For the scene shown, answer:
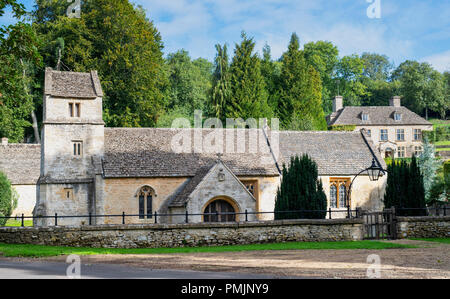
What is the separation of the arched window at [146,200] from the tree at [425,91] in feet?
267

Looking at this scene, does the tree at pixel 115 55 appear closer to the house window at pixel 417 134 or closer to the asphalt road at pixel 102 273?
the asphalt road at pixel 102 273

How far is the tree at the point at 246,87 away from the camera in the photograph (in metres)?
60.5

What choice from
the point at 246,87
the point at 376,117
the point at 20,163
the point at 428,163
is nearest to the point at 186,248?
the point at 20,163

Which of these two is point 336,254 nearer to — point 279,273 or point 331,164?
point 279,273

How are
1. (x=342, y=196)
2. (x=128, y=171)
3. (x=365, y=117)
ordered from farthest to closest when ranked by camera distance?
(x=365, y=117) → (x=342, y=196) → (x=128, y=171)

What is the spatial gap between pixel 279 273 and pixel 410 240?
517 inches

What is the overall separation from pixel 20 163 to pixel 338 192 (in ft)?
101

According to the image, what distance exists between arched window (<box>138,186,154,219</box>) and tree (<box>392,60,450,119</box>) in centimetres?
8137

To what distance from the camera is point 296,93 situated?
215ft

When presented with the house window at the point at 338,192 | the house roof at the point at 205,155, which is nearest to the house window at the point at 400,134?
the house roof at the point at 205,155

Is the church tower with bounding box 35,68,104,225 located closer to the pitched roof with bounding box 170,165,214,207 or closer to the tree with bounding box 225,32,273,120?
the pitched roof with bounding box 170,165,214,207

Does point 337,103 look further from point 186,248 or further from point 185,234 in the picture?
point 186,248

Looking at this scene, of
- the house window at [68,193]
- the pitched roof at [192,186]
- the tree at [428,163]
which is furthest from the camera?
the tree at [428,163]

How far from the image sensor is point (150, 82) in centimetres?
5241
